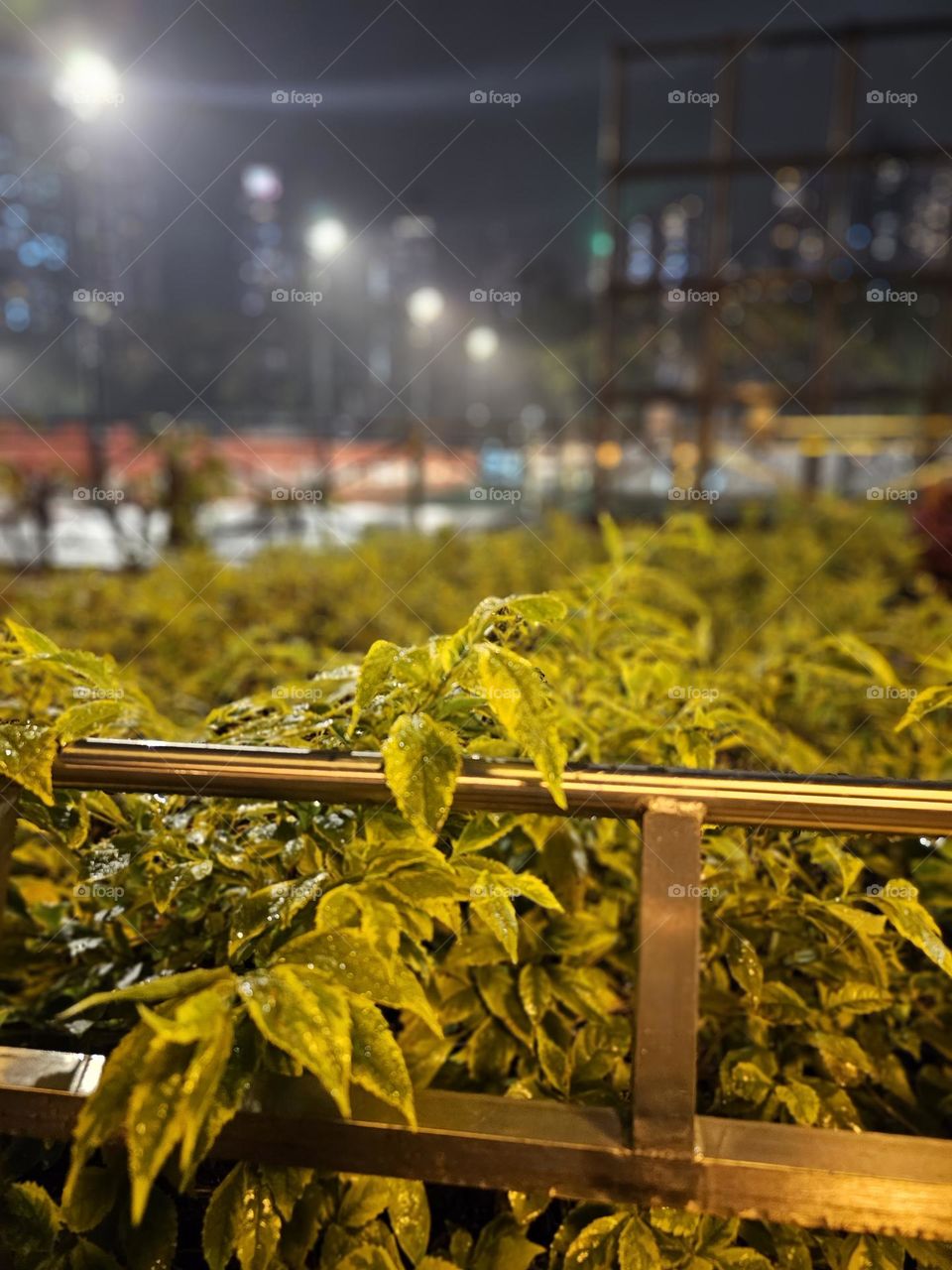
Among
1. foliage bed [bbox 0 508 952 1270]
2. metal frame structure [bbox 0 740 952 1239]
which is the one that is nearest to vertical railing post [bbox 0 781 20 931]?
foliage bed [bbox 0 508 952 1270]

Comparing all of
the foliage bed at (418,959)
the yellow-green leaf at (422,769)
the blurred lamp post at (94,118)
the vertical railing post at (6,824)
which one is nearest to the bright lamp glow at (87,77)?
the blurred lamp post at (94,118)

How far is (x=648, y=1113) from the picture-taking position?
1117mm

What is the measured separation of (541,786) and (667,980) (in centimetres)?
30

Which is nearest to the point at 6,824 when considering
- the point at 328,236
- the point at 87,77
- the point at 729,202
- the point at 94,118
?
the point at 87,77

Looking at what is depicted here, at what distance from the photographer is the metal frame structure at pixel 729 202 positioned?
8492mm

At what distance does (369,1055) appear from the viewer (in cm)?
102

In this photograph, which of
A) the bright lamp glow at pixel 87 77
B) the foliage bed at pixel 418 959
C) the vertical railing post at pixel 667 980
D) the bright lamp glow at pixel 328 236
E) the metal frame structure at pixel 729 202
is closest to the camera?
the foliage bed at pixel 418 959

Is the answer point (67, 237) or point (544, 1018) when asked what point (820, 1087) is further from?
point (67, 237)

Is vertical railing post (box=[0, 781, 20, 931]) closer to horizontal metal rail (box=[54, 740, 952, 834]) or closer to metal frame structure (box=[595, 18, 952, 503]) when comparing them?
horizontal metal rail (box=[54, 740, 952, 834])

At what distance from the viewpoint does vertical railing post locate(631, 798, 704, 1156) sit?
1.12 m

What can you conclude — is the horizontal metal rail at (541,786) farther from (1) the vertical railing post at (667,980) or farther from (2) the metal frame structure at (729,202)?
(2) the metal frame structure at (729,202)

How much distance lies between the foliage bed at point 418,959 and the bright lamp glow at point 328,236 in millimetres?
9663

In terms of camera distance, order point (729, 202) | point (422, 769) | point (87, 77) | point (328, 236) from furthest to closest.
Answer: point (328, 236) < point (729, 202) < point (87, 77) < point (422, 769)

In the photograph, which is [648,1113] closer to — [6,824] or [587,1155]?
[587,1155]
